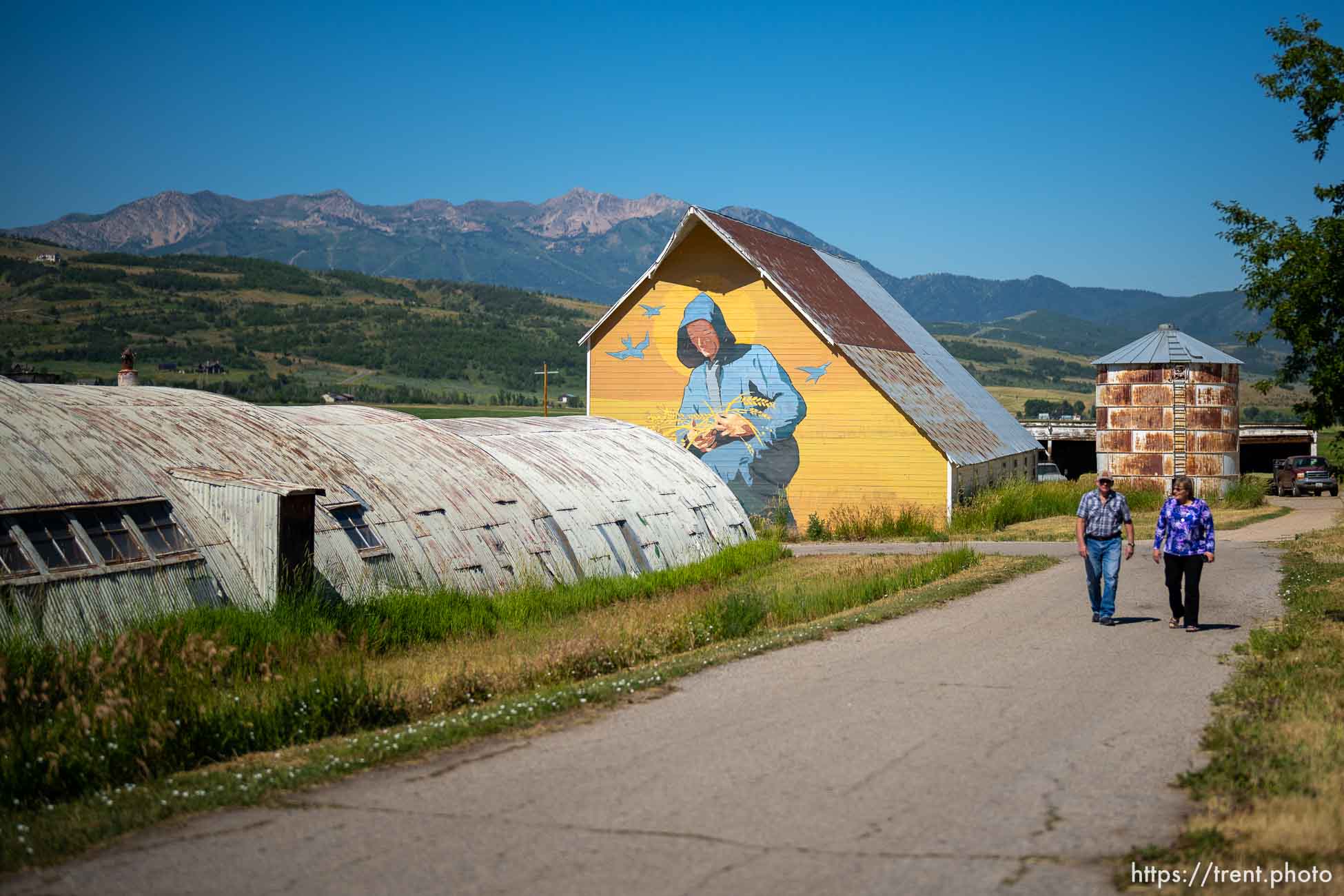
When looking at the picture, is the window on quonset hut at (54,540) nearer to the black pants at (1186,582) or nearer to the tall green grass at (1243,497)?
the black pants at (1186,582)

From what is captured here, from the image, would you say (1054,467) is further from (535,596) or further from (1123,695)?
(1123,695)

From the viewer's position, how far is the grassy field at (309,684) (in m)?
8.65

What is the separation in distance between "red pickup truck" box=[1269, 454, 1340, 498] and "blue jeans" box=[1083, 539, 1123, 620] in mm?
42442

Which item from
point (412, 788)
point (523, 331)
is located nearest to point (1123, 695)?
point (412, 788)

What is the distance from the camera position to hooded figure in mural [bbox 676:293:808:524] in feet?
113

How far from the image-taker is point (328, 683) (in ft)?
35.5

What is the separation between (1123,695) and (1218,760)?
102 inches

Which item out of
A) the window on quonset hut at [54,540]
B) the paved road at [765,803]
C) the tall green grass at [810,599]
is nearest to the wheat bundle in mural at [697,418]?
the tall green grass at [810,599]

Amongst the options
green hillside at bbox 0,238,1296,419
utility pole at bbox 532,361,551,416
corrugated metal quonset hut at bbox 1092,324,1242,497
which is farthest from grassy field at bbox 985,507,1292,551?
green hillside at bbox 0,238,1296,419

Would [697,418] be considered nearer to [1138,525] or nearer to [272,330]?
[1138,525]

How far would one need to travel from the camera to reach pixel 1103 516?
15.6 m

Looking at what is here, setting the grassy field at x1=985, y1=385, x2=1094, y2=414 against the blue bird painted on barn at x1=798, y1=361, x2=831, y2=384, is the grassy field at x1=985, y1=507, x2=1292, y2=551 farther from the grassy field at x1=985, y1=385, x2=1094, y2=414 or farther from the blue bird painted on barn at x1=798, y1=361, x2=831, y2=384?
the grassy field at x1=985, y1=385, x2=1094, y2=414

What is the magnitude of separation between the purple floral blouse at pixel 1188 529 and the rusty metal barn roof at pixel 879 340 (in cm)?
A: 1760

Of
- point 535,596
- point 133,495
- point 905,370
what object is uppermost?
point 905,370
